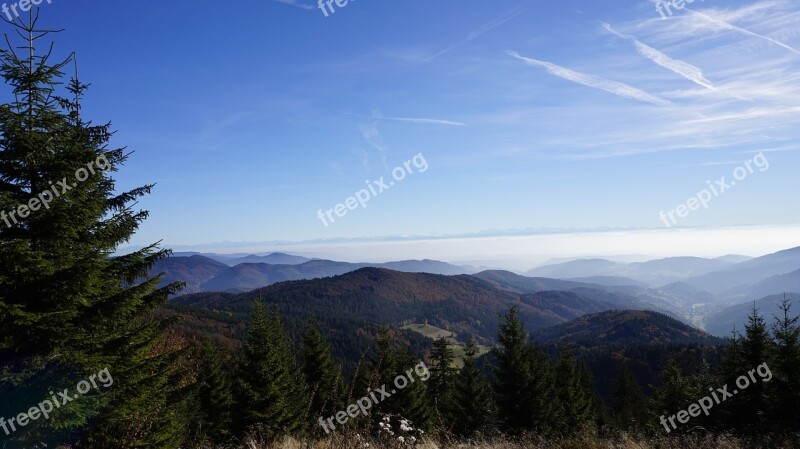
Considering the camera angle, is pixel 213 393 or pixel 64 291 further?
pixel 213 393

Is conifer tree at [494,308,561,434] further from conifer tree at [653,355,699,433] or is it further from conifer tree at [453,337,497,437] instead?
conifer tree at [653,355,699,433]

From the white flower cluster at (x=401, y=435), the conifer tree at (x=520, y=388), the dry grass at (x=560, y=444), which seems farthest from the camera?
the conifer tree at (x=520, y=388)

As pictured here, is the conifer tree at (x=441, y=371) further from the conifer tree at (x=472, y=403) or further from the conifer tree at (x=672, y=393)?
the conifer tree at (x=672, y=393)

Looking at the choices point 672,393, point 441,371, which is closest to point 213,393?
point 441,371

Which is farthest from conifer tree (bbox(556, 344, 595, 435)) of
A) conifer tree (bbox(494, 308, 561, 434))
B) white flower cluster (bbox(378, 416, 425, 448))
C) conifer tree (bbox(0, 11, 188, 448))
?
conifer tree (bbox(0, 11, 188, 448))

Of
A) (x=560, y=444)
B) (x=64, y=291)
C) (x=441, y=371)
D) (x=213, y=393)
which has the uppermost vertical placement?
(x=64, y=291)

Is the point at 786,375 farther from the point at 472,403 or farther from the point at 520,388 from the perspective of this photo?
the point at 472,403

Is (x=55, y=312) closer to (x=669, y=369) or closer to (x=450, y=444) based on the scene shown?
(x=450, y=444)

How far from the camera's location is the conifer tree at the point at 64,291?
761 cm

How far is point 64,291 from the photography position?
7785 millimetres

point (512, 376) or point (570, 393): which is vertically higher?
point (512, 376)

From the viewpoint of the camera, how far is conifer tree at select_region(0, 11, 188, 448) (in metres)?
7.61

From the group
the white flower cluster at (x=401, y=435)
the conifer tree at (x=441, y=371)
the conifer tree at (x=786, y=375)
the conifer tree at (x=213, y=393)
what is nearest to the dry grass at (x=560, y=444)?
the white flower cluster at (x=401, y=435)

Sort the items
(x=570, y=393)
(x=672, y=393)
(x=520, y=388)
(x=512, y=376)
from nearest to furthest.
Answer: (x=520, y=388) < (x=512, y=376) < (x=672, y=393) < (x=570, y=393)
